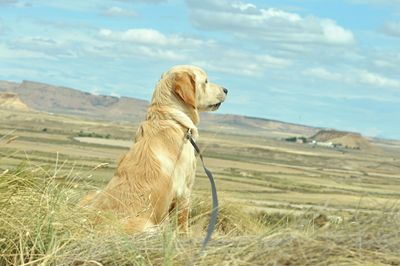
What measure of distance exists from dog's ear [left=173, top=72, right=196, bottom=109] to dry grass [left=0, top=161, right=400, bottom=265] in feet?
8.20

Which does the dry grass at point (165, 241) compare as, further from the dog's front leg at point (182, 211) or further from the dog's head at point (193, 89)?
the dog's head at point (193, 89)

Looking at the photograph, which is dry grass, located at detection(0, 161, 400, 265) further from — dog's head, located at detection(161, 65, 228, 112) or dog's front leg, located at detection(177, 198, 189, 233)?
dog's head, located at detection(161, 65, 228, 112)

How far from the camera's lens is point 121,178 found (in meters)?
7.79

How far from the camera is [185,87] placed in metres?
8.48

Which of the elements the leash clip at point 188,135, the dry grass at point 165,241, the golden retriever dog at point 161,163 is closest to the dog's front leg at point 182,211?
the golden retriever dog at point 161,163

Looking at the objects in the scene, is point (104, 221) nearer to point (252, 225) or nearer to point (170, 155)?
point (170, 155)

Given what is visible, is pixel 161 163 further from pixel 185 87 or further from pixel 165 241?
pixel 165 241

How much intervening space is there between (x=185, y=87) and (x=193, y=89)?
144 mm

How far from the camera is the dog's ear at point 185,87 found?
8445 millimetres

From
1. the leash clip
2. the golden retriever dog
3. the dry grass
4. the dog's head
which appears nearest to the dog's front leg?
the golden retriever dog

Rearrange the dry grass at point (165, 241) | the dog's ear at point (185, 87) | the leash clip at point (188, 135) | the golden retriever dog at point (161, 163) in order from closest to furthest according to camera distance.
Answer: the dry grass at point (165, 241)
the golden retriever dog at point (161, 163)
the leash clip at point (188, 135)
the dog's ear at point (185, 87)

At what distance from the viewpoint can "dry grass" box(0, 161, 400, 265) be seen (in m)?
4.44

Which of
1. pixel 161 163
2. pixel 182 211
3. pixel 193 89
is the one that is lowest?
pixel 182 211

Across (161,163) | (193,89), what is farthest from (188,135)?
(193,89)
